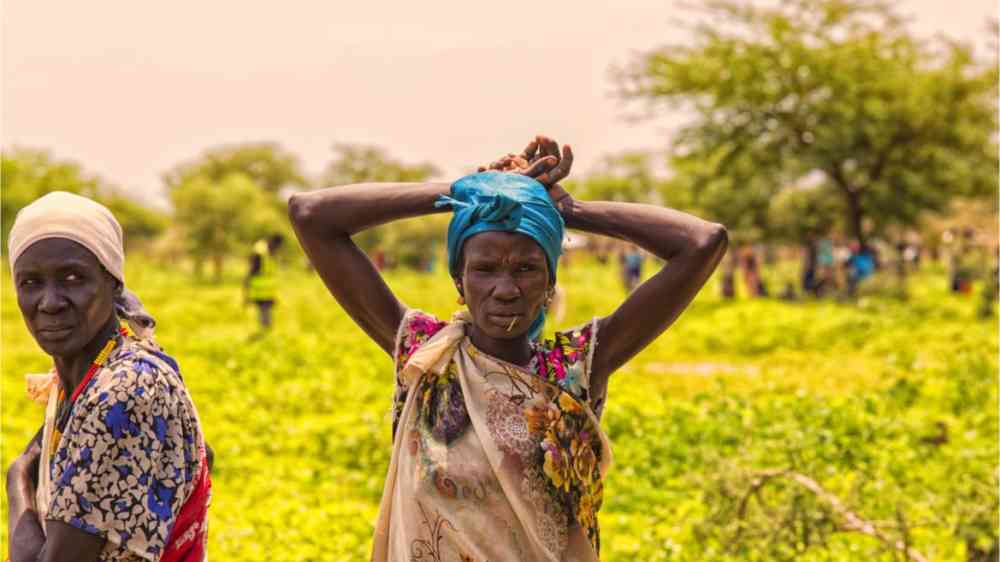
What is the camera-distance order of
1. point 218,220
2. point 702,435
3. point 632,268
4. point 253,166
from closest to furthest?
point 702,435, point 632,268, point 218,220, point 253,166

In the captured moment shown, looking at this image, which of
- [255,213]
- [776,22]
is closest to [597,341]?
[776,22]

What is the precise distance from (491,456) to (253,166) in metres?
66.7

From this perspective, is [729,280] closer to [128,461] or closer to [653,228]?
[653,228]

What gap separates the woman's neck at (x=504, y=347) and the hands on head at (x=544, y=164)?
34cm

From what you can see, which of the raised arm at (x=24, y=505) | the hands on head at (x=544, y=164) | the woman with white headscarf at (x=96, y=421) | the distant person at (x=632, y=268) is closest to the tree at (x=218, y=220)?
the distant person at (x=632, y=268)

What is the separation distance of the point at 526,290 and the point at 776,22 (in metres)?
21.9

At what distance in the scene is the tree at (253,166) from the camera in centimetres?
6600

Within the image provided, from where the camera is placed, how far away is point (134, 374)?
2.33 m

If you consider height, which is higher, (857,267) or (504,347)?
(857,267)

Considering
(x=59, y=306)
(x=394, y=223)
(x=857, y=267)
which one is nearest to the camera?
(x=59, y=306)

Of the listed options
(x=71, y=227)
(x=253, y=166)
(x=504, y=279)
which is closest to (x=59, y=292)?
(x=71, y=227)

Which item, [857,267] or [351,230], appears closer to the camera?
[351,230]

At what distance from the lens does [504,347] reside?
253 cm

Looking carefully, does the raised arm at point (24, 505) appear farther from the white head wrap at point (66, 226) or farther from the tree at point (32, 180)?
the tree at point (32, 180)
